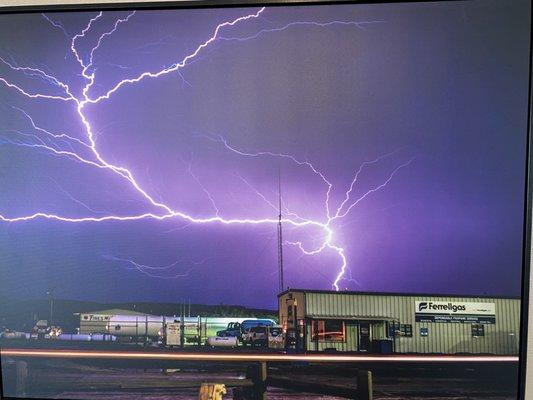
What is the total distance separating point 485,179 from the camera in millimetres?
2623

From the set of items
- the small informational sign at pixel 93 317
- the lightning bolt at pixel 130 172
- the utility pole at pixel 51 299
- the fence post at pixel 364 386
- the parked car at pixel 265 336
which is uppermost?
the lightning bolt at pixel 130 172

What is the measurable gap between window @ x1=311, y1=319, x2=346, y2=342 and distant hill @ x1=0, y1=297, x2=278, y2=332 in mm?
200

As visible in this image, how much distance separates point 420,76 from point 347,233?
759mm

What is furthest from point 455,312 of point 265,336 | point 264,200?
point 264,200

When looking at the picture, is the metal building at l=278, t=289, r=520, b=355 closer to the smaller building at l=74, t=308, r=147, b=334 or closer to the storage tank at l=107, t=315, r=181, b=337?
the storage tank at l=107, t=315, r=181, b=337

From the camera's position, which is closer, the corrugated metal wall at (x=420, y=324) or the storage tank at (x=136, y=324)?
the corrugated metal wall at (x=420, y=324)

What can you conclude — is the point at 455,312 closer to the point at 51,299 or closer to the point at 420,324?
the point at 420,324

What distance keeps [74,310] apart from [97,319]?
0.38 feet

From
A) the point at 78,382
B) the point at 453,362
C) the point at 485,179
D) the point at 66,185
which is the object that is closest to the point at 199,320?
the point at 78,382

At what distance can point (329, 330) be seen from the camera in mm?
2684

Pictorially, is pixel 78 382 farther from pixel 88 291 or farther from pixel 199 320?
pixel 199 320

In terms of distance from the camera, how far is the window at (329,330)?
2.67 meters

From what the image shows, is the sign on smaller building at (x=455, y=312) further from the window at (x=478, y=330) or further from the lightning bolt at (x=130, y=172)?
the lightning bolt at (x=130, y=172)

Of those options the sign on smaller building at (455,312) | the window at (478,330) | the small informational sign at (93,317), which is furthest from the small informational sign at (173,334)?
the window at (478,330)
